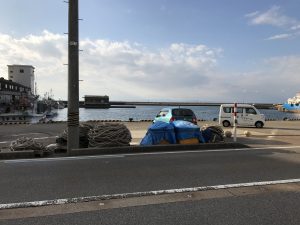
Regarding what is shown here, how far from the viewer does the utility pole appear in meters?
11.1

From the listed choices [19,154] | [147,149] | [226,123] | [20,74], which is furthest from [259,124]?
[20,74]

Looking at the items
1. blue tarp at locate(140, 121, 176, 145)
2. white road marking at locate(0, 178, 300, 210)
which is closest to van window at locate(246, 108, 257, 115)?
blue tarp at locate(140, 121, 176, 145)

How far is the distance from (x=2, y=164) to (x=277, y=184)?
6651mm

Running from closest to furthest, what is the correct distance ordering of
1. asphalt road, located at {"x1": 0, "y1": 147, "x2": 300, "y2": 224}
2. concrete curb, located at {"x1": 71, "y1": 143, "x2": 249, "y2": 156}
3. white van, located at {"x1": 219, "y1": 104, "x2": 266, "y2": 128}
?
asphalt road, located at {"x1": 0, "y1": 147, "x2": 300, "y2": 224}, concrete curb, located at {"x1": 71, "y1": 143, "x2": 249, "y2": 156}, white van, located at {"x1": 219, "y1": 104, "x2": 266, "y2": 128}

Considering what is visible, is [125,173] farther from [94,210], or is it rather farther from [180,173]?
[94,210]

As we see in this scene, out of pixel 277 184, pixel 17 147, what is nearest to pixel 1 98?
pixel 17 147

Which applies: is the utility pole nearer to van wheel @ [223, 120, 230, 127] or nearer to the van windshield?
van wheel @ [223, 120, 230, 127]

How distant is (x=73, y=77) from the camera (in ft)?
36.6

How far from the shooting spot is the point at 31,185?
7.00 meters

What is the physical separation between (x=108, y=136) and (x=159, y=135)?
1889 millimetres

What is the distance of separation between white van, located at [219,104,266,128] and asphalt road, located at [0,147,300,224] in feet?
51.2

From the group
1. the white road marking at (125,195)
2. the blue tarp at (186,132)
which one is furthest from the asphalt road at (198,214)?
the blue tarp at (186,132)

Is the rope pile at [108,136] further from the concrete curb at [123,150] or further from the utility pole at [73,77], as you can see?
the utility pole at [73,77]

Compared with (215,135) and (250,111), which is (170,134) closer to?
(215,135)
